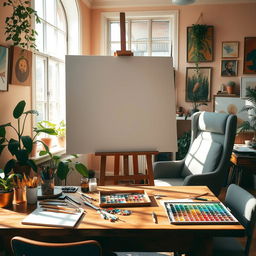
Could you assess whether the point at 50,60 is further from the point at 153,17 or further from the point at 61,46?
the point at 153,17

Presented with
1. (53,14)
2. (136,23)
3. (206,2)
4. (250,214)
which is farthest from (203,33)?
(250,214)

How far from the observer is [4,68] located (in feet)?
8.57

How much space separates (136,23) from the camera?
510cm

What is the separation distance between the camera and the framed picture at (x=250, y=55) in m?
4.71

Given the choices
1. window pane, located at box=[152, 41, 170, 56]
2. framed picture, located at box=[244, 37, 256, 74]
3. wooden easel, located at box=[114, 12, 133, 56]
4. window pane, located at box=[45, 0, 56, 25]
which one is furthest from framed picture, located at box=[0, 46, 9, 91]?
framed picture, located at box=[244, 37, 256, 74]

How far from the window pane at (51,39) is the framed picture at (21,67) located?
941 millimetres

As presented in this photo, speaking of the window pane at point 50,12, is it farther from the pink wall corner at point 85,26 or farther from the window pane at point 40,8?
the pink wall corner at point 85,26

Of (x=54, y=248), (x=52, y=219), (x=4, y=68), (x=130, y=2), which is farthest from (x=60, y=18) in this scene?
(x=54, y=248)

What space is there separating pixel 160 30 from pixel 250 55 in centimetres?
147

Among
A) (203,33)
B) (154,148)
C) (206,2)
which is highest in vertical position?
(206,2)

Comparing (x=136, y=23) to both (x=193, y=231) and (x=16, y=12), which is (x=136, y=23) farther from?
(x=193, y=231)

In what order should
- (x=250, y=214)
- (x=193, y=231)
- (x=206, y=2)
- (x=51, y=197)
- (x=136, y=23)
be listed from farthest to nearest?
1. (x=136, y=23)
2. (x=206, y=2)
3. (x=51, y=197)
4. (x=250, y=214)
5. (x=193, y=231)

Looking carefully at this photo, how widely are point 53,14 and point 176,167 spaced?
2.54 m

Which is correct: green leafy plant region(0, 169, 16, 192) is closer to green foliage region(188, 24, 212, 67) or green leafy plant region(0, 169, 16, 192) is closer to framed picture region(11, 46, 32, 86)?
framed picture region(11, 46, 32, 86)
